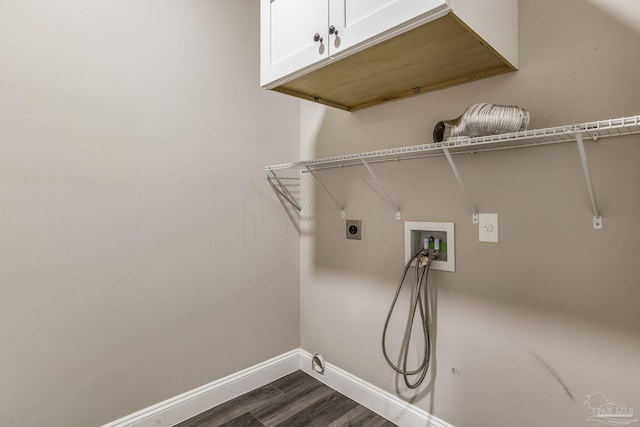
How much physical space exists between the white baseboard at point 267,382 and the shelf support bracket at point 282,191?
961 mm

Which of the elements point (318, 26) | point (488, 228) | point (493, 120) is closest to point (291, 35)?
point (318, 26)

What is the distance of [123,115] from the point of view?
1482 mm

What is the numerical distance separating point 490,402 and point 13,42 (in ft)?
7.66

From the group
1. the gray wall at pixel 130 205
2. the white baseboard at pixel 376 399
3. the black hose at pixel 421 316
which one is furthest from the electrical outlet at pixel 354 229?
the white baseboard at pixel 376 399

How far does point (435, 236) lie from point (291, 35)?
3.54 feet

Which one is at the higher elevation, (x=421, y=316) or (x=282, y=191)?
(x=282, y=191)

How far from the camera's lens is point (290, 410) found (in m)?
1.74

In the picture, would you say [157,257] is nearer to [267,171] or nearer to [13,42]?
[267,171]

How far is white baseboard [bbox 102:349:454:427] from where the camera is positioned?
1.54 metres

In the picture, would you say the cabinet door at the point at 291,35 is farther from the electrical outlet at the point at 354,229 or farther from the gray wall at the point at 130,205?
the electrical outlet at the point at 354,229

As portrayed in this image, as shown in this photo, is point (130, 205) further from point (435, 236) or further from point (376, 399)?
point (376, 399)

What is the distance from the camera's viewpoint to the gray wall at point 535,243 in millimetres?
1045

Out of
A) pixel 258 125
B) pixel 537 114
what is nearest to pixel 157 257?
pixel 258 125

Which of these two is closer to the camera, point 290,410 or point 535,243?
point 535,243
